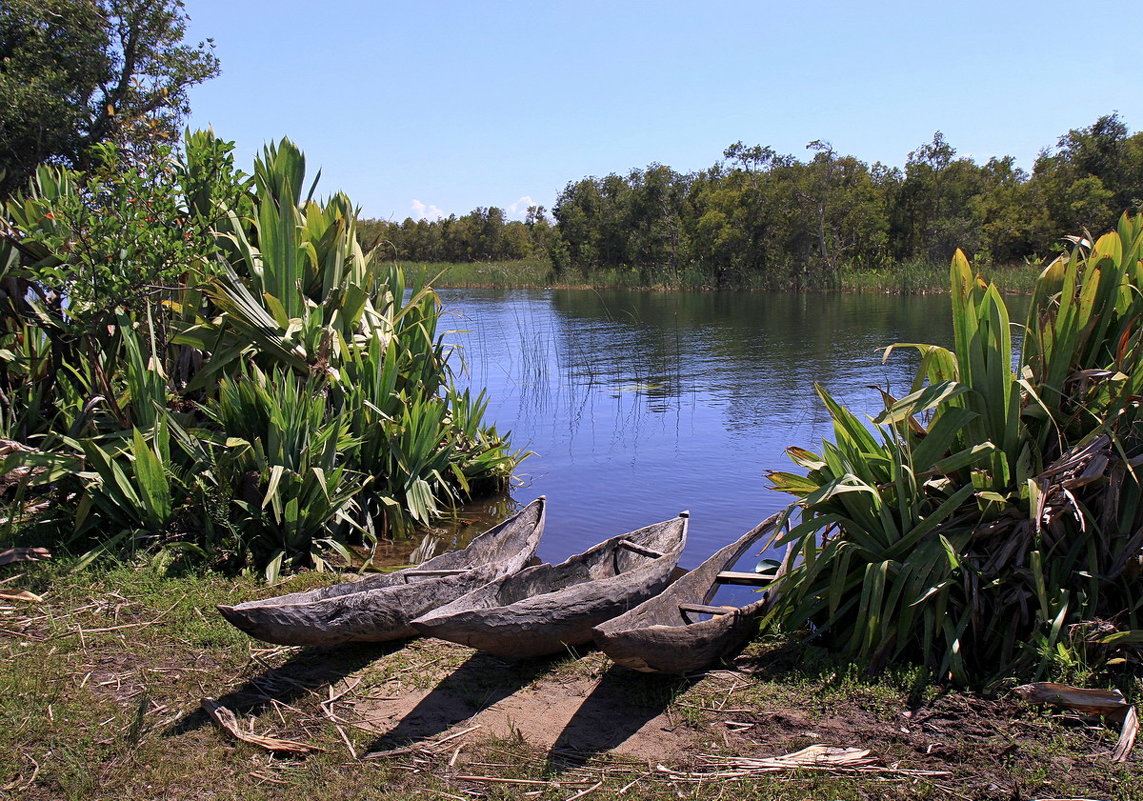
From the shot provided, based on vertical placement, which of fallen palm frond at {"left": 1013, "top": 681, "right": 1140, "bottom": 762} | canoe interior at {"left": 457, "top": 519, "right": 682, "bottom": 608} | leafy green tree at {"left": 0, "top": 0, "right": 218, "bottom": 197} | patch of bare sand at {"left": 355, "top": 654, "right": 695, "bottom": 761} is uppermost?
leafy green tree at {"left": 0, "top": 0, "right": 218, "bottom": 197}

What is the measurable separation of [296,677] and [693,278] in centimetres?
4517

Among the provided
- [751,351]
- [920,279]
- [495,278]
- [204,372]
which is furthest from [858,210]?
[204,372]

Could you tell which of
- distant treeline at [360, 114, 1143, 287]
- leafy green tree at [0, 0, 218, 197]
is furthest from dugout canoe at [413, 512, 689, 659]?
distant treeline at [360, 114, 1143, 287]

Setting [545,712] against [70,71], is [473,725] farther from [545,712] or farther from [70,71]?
[70,71]

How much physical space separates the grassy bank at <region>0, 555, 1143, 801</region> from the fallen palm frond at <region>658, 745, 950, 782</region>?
1 centimetres

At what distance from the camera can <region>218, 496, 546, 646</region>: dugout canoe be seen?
13.3ft

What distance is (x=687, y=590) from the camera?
16.5ft

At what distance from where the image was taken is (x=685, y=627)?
403 centimetres

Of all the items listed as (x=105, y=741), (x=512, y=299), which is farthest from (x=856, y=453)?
(x=512, y=299)

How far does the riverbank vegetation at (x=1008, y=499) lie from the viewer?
402cm

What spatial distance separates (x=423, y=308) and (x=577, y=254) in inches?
2049

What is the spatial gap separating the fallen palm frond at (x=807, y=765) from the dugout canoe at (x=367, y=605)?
163 cm

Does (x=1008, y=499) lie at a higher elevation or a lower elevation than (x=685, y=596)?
higher

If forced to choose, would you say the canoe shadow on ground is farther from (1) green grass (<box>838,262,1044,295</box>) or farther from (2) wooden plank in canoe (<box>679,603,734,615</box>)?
(1) green grass (<box>838,262,1044,295</box>)
